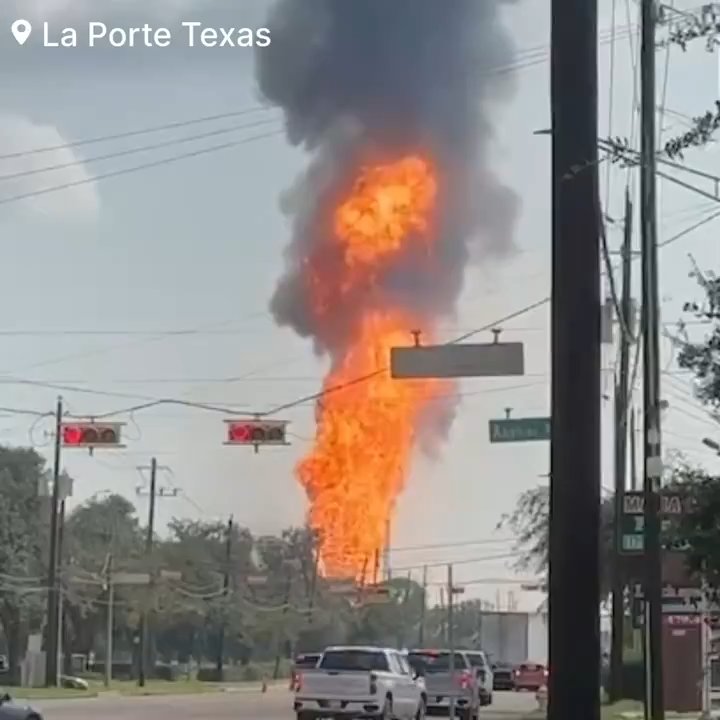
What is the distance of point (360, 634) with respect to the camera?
80688 mm

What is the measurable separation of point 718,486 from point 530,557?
174ft

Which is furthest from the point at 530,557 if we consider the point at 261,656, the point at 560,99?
the point at 560,99

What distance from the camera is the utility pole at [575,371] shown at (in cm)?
607

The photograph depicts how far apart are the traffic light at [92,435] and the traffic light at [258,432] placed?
117 inches

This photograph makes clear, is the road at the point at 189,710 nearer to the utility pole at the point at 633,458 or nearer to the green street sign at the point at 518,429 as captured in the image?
the utility pole at the point at 633,458

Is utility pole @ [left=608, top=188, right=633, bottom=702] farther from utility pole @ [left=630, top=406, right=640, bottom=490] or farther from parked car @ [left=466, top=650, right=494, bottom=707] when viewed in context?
parked car @ [left=466, top=650, right=494, bottom=707]

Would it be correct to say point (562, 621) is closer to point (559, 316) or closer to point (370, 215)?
point (559, 316)

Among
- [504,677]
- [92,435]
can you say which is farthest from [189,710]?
[504,677]

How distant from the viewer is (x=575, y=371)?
20.7 ft

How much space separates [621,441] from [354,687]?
8.75 metres

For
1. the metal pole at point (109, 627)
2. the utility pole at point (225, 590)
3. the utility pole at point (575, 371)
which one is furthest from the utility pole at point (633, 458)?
the utility pole at point (225, 590)

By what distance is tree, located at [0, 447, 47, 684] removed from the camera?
260ft

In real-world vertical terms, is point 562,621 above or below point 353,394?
below

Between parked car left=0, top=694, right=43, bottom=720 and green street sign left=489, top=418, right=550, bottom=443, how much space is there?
26.0 feet
